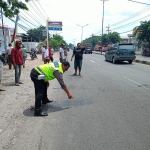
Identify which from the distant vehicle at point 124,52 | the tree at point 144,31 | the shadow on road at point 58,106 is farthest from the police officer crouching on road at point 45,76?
the tree at point 144,31

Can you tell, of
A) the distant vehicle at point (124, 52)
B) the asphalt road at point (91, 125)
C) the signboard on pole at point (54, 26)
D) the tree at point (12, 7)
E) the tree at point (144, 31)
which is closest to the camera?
the asphalt road at point (91, 125)

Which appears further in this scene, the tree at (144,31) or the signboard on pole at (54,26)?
the tree at (144,31)

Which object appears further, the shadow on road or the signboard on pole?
the signboard on pole

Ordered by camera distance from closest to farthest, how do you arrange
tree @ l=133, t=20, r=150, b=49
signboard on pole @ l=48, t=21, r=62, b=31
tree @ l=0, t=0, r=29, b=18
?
tree @ l=0, t=0, r=29, b=18, signboard on pole @ l=48, t=21, r=62, b=31, tree @ l=133, t=20, r=150, b=49

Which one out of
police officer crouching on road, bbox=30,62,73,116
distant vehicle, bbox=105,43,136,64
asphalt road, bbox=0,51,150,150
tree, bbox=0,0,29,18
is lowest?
asphalt road, bbox=0,51,150,150

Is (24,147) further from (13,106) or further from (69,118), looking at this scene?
(13,106)

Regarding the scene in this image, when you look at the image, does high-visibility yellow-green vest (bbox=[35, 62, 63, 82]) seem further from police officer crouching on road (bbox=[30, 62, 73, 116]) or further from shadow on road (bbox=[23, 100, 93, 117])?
shadow on road (bbox=[23, 100, 93, 117])

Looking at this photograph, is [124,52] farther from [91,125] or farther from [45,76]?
[91,125]

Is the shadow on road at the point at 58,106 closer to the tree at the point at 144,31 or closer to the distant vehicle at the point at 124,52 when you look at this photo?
the distant vehicle at the point at 124,52

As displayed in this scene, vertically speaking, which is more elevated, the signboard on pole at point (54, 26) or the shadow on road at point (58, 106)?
the signboard on pole at point (54, 26)

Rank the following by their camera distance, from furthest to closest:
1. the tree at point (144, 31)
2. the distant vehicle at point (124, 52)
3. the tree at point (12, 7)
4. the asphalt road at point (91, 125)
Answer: the tree at point (144, 31)
the distant vehicle at point (124, 52)
the tree at point (12, 7)
the asphalt road at point (91, 125)

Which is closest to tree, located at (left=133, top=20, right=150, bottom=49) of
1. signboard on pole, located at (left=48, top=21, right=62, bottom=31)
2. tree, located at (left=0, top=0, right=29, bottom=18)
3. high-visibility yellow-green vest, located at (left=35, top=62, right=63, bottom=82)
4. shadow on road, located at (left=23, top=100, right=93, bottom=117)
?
signboard on pole, located at (left=48, top=21, right=62, bottom=31)

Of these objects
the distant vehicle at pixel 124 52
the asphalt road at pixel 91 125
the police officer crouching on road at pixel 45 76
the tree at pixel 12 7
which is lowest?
the asphalt road at pixel 91 125

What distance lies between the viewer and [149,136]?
12.5ft
